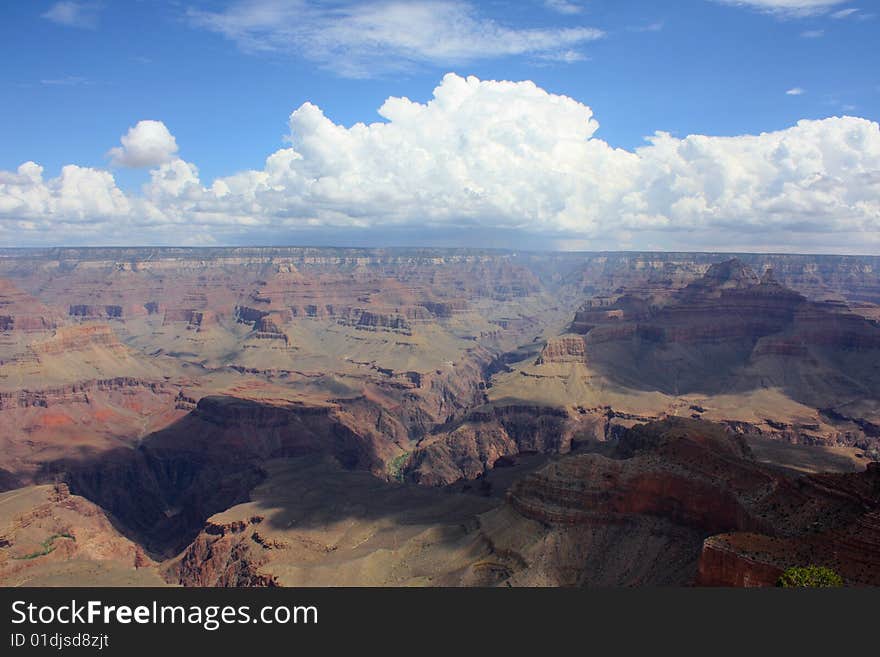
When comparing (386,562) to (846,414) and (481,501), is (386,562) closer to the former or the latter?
(481,501)

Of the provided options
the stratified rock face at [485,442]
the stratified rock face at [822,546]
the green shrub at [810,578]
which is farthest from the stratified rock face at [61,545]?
the green shrub at [810,578]

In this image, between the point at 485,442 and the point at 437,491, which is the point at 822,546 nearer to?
→ the point at 437,491

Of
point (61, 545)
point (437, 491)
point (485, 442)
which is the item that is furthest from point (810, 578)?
point (485, 442)

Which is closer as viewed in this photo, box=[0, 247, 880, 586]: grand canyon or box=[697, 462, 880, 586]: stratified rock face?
box=[697, 462, 880, 586]: stratified rock face

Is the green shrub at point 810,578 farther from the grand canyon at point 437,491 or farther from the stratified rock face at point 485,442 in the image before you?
the stratified rock face at point 485,442

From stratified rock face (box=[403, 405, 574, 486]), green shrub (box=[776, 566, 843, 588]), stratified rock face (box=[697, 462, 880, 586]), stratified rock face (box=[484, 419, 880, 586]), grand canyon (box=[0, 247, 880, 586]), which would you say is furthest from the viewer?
stratified rock face (box=[403, 405, 574, 486])

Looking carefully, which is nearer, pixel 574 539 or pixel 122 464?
pixel 574 539

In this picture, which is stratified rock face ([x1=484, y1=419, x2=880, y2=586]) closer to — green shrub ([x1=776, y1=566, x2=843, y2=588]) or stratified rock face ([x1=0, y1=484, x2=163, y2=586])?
green shrub ([x1=776, y1=566, x2=843, y2=588])

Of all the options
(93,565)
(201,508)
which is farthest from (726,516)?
(201,508)

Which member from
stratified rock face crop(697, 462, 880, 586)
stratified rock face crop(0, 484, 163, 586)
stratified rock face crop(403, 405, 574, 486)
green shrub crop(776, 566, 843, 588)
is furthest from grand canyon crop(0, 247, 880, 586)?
green shrub crop(776, 566, 843, 588)
